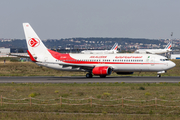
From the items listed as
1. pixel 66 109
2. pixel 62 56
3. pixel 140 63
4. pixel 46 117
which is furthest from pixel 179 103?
pixel 62 56

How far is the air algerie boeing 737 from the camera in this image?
Result: 5178 cm

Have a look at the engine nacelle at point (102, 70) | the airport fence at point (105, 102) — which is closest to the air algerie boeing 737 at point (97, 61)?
the engine nacelle at point (102, 70)

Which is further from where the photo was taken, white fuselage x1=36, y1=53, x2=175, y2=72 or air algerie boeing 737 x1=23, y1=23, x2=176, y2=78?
air algerie boeing 737 x1=23, y1=23, x2=176, y2=78

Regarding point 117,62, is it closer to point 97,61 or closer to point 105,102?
point 97,61

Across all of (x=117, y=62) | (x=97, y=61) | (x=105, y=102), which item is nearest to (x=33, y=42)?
(x=97, y=61)

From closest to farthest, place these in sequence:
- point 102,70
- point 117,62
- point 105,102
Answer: point 105,102, point 102,70, point 117,62

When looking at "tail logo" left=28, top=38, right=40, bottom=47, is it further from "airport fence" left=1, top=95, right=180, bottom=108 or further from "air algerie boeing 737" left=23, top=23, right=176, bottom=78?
"airport fence" left=1, top=95, right=180, bottom=108

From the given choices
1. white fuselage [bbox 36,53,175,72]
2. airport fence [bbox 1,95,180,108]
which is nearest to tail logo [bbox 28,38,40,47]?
white fuselage [bbox 36,53,175,72]

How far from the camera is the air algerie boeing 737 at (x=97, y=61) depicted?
170ft

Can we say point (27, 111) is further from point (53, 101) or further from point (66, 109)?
point (53, 101)

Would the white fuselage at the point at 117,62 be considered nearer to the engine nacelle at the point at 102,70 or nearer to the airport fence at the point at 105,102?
the engine nacelle at the point at 102,70

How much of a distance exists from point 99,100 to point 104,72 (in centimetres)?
2443

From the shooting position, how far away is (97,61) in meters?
55.1

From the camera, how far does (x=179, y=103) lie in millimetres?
25266
